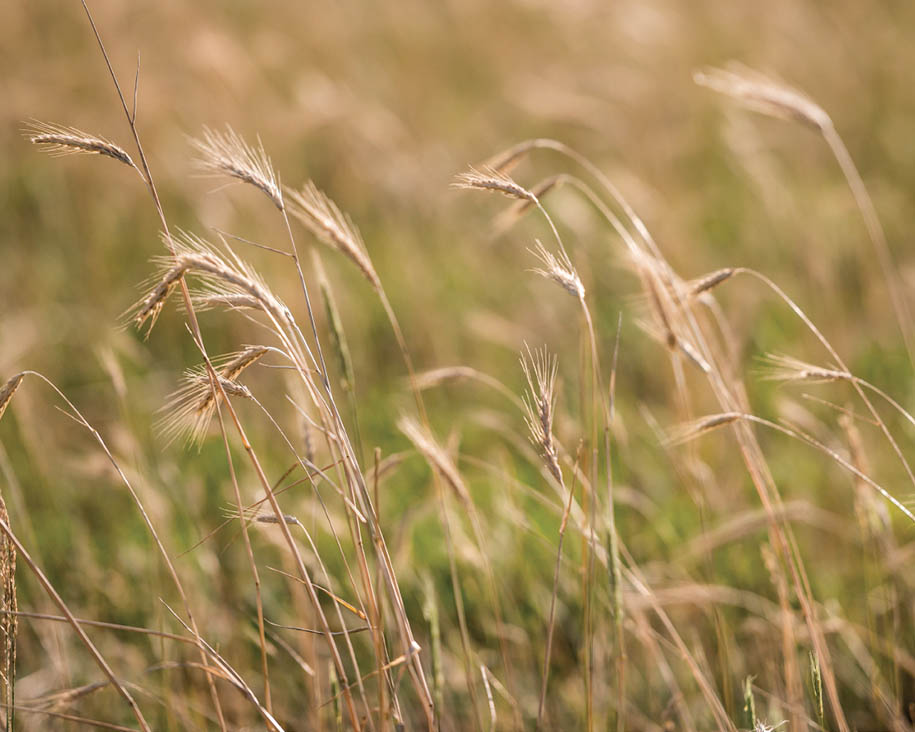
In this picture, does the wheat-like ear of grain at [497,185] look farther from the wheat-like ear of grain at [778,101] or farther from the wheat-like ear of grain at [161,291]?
the wheat-like ear of grain at [778,101]

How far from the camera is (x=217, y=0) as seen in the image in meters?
6.80

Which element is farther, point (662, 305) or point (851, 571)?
point (851, 571)

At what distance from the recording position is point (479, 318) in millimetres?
2645

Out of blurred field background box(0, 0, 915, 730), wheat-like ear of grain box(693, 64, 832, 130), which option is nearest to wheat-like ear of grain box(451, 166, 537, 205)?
blurred field background box(0, 0, 915, 730)

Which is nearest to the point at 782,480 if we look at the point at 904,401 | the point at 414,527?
A: the point at 904,401

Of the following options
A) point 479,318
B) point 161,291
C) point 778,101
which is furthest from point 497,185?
point 479,318

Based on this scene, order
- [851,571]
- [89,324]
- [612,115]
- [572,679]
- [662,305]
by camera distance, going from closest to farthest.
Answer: [662,305] < [572,679] < [851,571] < [89,324] < [612,115]

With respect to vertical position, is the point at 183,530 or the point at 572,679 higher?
the point at 183,530

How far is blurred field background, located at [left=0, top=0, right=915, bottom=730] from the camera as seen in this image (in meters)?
1.73

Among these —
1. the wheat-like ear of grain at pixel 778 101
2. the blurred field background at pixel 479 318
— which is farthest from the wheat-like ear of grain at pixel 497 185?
the wheat-like ear of grain at pixel 778 101

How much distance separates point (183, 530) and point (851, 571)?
1.99 meters

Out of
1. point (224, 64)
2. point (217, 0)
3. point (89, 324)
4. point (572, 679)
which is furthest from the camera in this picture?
point (217, 0)

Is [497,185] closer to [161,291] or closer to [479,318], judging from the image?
[161,291]

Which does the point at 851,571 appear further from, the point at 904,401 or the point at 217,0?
the point at 217,0
